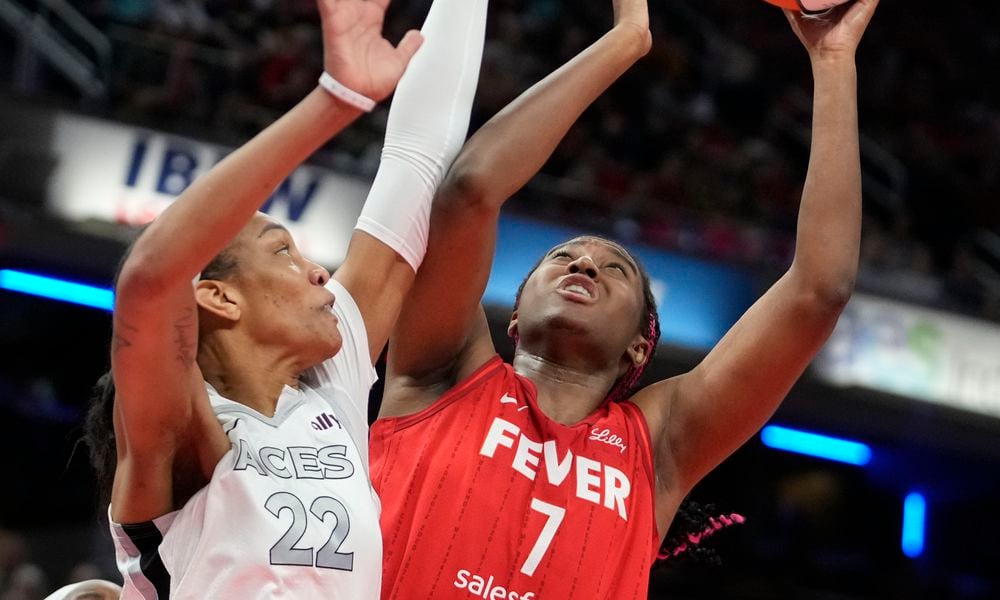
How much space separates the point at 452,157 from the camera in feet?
8.45

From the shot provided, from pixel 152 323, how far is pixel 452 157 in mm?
934

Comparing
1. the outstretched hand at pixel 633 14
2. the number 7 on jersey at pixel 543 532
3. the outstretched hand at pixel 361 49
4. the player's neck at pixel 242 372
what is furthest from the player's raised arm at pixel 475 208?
the outstretched hand at pixel 361 49

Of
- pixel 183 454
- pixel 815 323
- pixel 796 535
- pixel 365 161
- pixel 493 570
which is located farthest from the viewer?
pixel 796 535

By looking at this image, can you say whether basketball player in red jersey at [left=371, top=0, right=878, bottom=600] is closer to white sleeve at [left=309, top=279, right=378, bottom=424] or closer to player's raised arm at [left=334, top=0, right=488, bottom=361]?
player's raised arm at [left=334, top=0, right=488, bottom=361]

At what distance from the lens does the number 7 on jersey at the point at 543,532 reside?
2447 mm

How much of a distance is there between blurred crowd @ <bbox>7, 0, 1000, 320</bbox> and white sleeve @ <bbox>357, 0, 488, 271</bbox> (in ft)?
15.6

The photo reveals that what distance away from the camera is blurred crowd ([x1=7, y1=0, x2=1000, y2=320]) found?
7.63m

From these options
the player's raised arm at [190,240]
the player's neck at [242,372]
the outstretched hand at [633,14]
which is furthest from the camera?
the outstretched hand at [633,14]

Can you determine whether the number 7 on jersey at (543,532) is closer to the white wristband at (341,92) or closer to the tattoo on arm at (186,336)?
the tattoo on arm at (186,336)

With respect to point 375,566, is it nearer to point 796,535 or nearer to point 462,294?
point 462,294

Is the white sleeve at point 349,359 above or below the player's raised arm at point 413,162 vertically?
below

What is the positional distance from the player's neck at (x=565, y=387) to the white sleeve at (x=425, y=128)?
44 centimetres

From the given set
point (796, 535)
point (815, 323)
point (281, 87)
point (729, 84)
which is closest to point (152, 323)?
point (815, 323)

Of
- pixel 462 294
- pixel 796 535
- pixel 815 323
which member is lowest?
pixel 796 535
